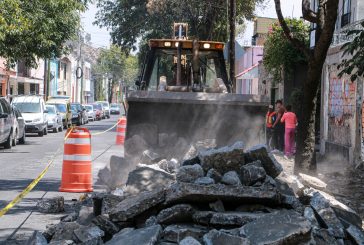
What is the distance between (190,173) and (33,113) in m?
24.4

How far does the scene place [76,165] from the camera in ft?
38.3

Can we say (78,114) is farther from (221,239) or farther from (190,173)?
(221,239)

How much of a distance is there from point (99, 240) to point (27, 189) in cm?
580

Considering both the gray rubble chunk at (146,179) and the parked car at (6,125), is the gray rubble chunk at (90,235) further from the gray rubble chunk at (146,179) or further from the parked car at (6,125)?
the parked car at (6,125)

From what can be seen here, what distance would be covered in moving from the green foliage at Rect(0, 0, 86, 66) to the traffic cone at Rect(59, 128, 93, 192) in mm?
10920

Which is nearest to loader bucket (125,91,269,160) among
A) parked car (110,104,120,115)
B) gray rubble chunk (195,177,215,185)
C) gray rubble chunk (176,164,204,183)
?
gray rubble chunk (176,164,204,183)

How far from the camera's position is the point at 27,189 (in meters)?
12.1

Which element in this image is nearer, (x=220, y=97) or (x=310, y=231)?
(x=310, y=231)

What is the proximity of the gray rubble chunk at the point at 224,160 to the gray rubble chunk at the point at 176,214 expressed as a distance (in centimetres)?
133

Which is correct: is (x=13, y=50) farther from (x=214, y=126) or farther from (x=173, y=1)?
(x=214, y=126)

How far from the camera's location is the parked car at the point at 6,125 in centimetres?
2183

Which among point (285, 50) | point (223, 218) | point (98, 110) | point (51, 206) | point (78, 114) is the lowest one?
point (98, 110)

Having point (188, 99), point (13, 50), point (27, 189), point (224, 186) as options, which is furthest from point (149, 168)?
point (13, 50)

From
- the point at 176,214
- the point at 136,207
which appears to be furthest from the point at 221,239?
the point at 136,207
